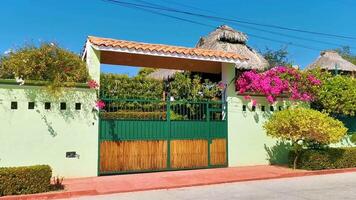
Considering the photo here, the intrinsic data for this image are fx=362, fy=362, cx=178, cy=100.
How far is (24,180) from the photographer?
823cm

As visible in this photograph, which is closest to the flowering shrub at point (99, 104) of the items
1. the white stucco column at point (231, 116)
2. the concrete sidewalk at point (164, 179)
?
the concrete sidewalk at point (164, 179)

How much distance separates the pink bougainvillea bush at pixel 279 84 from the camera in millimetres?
13008

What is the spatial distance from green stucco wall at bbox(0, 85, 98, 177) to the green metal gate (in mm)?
464

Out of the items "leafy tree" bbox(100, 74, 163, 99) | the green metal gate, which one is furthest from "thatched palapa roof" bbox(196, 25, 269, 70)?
"leafy tree" bbox(100, 74, 163, 99)

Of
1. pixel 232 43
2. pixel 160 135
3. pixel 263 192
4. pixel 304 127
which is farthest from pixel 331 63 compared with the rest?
pixel 263 192

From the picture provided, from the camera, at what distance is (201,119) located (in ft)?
41.1

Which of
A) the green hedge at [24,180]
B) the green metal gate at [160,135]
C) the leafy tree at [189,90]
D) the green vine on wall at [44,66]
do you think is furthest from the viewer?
the leafy tree at [189,90]

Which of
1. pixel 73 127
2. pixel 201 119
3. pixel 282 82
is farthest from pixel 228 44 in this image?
Result: pixel 73 127

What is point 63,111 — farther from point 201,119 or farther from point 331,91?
point 331,91

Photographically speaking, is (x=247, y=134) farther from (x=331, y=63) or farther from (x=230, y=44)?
(x=331, y=63)

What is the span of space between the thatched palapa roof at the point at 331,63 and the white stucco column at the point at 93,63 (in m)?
18.6

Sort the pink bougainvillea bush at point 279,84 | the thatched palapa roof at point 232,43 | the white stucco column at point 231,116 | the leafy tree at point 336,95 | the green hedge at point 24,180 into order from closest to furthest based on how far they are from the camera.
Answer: the green hedge at point 24,180 < the white stucco column at point 231,116 < the pink bougainvillea bush at point 279,84 < the leafy tree at point 336,95 < the thatched palapa roof at point 232,43

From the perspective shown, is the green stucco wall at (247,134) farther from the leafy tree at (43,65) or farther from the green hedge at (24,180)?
the green hedge at (24,180)

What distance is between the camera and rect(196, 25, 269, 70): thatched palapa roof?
62.2ft
